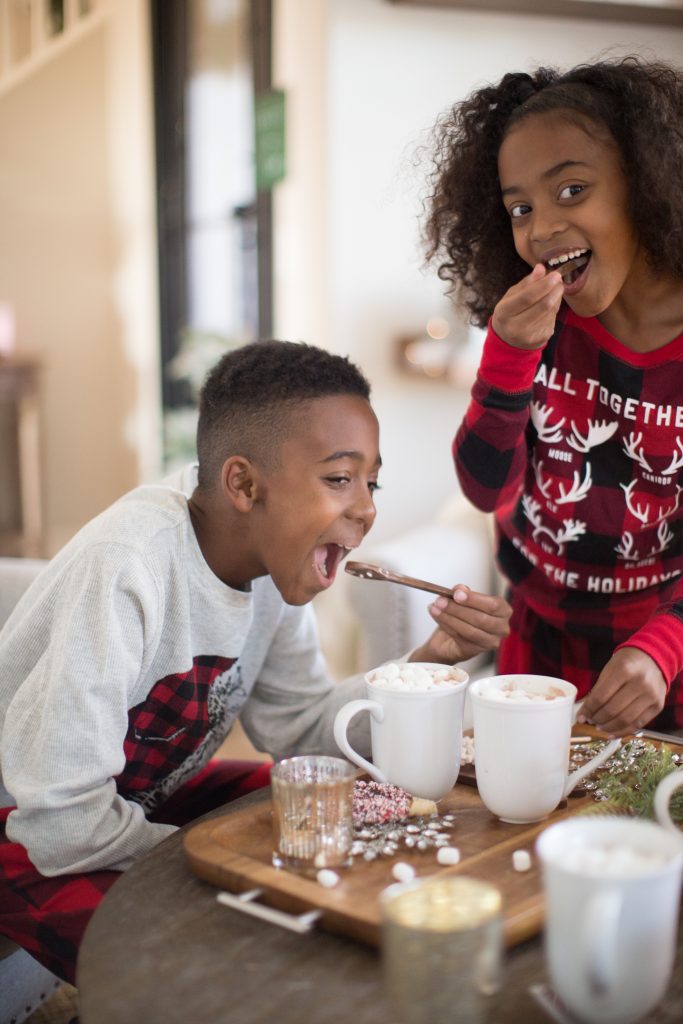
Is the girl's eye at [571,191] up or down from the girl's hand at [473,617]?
up

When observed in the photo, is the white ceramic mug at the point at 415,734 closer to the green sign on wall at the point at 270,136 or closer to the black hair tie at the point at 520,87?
the black hair tie at the point at 520,87

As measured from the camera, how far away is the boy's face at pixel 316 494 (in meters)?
1.12

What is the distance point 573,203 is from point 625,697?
0.54 metres

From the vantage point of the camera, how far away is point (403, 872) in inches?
31.1

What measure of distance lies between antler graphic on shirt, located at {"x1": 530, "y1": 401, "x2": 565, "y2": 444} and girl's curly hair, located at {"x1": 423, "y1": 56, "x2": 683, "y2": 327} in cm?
19

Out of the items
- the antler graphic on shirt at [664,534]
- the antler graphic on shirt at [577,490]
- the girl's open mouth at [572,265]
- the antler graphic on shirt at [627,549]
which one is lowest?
the antler graphic on shirt at [627,549]

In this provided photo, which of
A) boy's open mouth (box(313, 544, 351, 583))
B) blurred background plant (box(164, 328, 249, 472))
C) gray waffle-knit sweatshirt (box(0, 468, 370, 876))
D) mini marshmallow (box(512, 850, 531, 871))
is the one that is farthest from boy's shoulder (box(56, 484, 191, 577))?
blurred background plant (box(164, 328, 249, 472))

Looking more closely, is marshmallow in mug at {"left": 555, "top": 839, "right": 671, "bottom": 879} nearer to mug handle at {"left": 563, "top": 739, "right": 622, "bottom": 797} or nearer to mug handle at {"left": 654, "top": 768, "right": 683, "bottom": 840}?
mug handle at {"left": 654, "top": 768, "right": 683, "bottom": 840}

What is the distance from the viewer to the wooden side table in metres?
5.31

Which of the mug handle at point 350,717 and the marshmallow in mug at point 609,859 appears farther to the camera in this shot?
the mug handle at point 350,717

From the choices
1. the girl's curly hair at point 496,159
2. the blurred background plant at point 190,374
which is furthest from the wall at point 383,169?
the girl's curly hair at point 496,159

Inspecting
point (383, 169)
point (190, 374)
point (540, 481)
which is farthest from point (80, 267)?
point (540, 481)

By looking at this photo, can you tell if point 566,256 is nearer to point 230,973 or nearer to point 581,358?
point 581,358

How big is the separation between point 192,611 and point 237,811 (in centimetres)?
28
